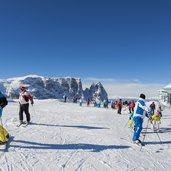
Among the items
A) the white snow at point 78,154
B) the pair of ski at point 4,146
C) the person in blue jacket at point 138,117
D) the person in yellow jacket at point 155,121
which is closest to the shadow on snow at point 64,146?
the white snow at point 78,154

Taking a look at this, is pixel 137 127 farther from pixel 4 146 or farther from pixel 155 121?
Result: pixel 4 146

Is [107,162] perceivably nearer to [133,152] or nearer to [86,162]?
[86,162]

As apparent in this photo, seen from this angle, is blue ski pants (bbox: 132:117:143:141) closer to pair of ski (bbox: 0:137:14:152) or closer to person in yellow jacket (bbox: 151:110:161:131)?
person in yellow jacket (bbox: 151:110:161:131)

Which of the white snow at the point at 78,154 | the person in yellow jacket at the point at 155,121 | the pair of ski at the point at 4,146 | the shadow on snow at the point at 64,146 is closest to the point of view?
the white snow at the point at 78,154

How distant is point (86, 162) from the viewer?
673cm

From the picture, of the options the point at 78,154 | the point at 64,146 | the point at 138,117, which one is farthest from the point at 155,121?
the point at 78,154

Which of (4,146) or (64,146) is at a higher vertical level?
(4,146)

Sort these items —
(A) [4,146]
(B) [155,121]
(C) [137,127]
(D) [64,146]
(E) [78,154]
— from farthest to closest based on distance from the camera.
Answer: (B) [155,121], (C) [137,127], (D) [64,146], (A) [4,146], (E) [78,154]

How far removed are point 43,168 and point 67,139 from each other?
11.3 ft

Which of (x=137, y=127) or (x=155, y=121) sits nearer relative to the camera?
(x=137, y=127)

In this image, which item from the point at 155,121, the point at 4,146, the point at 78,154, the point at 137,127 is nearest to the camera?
the point at 78,154

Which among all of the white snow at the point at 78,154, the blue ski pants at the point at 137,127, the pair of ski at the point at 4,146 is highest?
the blue ski pants at the point at 137,127

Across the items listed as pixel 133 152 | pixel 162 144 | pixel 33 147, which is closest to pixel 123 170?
pixel 133 152

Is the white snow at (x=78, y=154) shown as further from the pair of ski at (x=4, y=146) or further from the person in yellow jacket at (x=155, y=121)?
the person in yellow jacket at (x=155, y=121)
